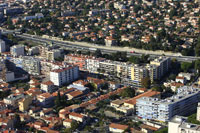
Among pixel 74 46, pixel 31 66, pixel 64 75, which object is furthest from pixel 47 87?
pixel 74 46

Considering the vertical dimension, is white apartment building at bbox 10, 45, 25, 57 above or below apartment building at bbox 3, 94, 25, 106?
above

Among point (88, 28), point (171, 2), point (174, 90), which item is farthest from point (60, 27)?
point (174, 90)

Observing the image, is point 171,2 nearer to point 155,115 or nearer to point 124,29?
point 124,29

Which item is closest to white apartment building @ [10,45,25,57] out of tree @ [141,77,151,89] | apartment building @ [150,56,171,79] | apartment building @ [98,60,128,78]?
apartment building @ [98,60,128,78]

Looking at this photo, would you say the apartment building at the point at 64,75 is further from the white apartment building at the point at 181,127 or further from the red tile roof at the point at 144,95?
the white apartment building at the point at 181,127

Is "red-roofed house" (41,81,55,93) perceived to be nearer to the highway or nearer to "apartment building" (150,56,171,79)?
"apartment building" (150,56,171,79)

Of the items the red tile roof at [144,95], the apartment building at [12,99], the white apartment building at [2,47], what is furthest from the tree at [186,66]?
the white apartment building at [2,47]
